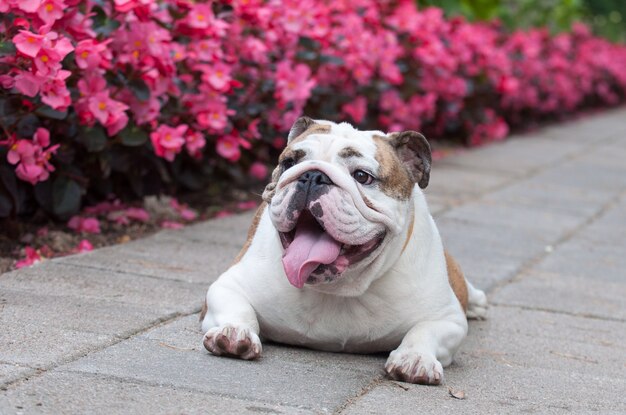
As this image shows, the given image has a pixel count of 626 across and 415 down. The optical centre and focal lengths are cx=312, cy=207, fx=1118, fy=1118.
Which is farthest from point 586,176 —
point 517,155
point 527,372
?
point 527,372

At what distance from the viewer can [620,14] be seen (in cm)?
2331

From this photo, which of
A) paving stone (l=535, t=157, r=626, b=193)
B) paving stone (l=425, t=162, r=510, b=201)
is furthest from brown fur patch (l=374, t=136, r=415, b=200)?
paving stone (l=535, t=157, r=626, b=193)

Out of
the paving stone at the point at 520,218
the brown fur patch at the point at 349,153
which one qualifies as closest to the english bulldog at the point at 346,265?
the brown fur patch at the point at 349,153

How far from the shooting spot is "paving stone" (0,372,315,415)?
2.70 metres

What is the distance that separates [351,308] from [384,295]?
0.37 ft

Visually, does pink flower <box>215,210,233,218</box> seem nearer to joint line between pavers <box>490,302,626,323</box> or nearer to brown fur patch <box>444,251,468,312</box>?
joint line between pavers <box>490,302,626,323</box>

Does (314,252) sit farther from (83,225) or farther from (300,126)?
(83,225)

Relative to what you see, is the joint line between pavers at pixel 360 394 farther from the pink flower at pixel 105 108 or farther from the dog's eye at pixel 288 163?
the pink flower at pixel 105 108

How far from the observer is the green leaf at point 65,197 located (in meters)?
5.04

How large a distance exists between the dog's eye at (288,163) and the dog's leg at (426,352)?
0.64 m

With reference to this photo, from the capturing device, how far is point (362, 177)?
10.9 ft

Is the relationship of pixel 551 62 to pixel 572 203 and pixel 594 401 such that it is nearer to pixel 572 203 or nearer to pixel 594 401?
pixel 572 203

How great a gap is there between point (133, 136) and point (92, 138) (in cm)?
25

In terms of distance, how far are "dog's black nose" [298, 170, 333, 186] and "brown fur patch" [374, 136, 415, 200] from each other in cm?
20
